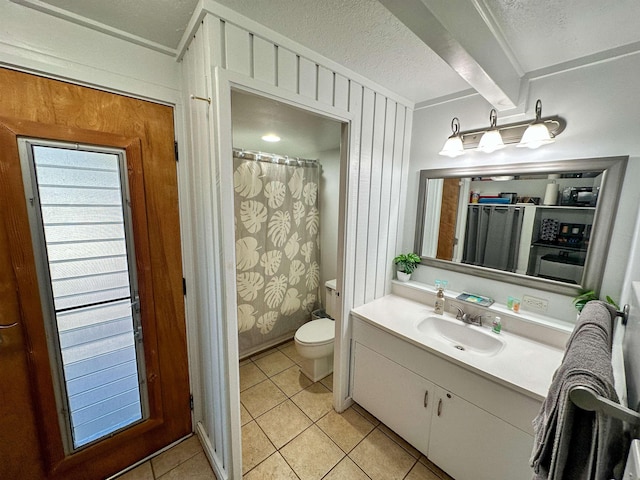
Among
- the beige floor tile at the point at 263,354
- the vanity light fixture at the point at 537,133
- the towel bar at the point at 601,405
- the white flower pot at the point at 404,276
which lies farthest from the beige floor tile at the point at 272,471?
the vanity light fixture at the point at 537,133

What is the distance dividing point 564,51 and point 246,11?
5.07 ft

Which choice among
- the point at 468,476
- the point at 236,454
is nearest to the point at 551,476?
the point at 468,476

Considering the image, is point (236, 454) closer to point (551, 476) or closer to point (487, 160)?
point (551, 476)

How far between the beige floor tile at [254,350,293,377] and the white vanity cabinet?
89 cm

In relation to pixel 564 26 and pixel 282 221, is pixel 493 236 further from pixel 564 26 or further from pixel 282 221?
pixel 282 221

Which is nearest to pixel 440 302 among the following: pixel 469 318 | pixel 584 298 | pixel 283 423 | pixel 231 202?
pixel 469 318

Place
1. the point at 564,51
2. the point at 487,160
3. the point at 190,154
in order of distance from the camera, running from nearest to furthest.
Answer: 1. the point at 564,51
2. the point at 190,154
3. the point at 487,160

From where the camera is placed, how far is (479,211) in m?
1.76

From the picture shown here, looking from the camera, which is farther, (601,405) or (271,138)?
(271,138)

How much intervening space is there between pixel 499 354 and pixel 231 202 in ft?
5.23

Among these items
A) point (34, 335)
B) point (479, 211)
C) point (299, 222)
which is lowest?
point (34, 335)

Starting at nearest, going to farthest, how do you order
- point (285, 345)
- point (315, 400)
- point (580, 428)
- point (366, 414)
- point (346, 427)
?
point (580, 428) → point (346, 427) → point (366, 414) → point (315, 400) → point (285, 345)

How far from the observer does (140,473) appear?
1.51 m

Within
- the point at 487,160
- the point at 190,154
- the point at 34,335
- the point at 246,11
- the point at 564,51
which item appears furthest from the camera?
the point at 487,160
